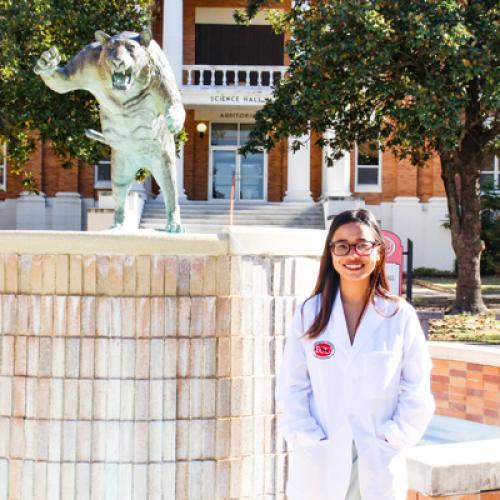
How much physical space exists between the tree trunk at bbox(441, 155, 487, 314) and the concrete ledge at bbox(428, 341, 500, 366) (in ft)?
32.0

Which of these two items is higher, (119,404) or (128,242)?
(128,242)

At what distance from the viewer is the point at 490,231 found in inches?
930

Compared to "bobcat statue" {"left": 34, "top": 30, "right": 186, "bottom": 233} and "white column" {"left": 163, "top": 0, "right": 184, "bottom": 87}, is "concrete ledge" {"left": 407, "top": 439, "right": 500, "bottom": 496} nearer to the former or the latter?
"bobcat statue" {"left": 34, "top": 30, "right": 186, "bottom": 233}

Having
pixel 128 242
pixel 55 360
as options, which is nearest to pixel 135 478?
pixel 55 360

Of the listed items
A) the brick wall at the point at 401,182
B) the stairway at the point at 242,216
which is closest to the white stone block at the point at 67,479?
the stairway at the point at 242,216

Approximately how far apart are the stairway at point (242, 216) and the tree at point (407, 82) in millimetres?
4682

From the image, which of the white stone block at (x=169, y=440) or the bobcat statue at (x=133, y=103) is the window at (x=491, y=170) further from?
the white stone block at (x=169, y=440)

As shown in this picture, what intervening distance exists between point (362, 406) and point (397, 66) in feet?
41.7

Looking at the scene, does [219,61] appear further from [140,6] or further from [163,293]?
[163,293]

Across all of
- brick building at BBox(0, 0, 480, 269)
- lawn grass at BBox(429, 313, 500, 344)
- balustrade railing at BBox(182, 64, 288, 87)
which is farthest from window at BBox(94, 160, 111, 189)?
lawn grass at BBox(429, 313, 500, 344)

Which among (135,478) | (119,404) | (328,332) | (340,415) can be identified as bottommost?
(135,478)

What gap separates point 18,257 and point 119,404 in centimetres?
86

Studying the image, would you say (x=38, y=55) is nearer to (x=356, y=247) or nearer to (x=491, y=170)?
(x=356, y=247)

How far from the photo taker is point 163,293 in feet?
11.4
